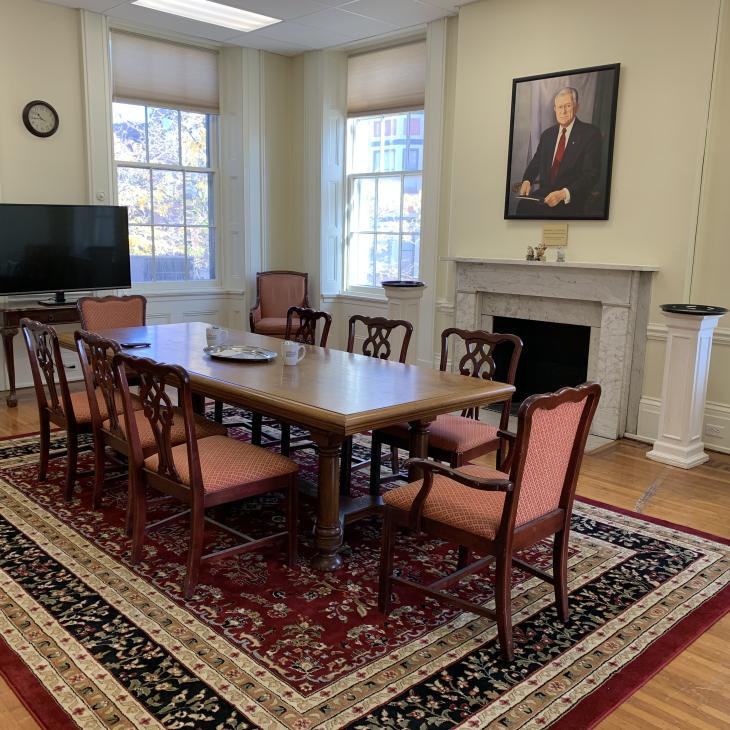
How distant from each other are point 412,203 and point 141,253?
2477mm

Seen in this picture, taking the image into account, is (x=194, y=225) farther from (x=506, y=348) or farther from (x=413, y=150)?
(x=506, y=348)

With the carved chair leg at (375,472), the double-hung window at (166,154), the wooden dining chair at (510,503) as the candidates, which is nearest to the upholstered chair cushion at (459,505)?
the wooden dining chair at (510,503)

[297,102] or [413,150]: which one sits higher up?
[297,102]

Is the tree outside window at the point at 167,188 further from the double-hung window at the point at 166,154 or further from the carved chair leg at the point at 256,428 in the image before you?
the carved chair leg at the point at 256,428

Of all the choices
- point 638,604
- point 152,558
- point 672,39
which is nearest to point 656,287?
point 672,39

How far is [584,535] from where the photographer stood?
3320mm

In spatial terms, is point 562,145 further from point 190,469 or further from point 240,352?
point 190,469

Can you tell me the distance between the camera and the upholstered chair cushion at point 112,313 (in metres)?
4.69

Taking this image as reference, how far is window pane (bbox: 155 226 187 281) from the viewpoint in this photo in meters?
6.62

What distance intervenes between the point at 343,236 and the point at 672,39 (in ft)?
11.4

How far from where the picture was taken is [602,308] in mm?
4852

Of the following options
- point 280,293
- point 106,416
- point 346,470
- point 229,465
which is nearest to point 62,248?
point 280,293

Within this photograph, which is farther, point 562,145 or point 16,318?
point 16,318

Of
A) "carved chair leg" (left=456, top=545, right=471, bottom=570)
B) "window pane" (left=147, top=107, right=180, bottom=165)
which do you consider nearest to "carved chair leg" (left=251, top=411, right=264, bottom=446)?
"carved chair leg" (left=456, top=545, right=471, bottom=570)
